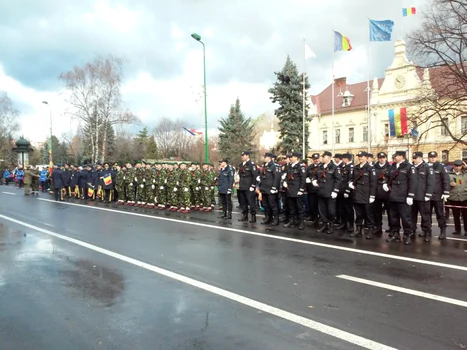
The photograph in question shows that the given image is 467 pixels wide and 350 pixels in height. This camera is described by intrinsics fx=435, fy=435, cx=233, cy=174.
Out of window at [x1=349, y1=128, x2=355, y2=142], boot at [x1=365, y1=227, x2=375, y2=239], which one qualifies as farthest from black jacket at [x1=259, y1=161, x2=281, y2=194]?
window at [x1=349, y1=128, x2=355, y2=142]

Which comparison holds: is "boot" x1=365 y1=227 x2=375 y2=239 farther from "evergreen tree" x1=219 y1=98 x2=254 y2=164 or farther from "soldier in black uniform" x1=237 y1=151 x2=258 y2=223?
"evergreen tree" x1=219 y1=98 x2=254 y2=164

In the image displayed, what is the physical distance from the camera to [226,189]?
13.8 m

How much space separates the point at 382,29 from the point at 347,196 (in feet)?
79.4

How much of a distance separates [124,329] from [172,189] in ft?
39.9

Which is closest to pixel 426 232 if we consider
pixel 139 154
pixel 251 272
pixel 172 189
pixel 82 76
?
pixel 251 272

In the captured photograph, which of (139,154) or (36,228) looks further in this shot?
(139,154)

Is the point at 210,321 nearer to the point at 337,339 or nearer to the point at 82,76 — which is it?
the point at 337,339

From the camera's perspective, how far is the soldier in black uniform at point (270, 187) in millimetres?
12312

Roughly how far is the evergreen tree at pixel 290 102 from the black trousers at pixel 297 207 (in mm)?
31105

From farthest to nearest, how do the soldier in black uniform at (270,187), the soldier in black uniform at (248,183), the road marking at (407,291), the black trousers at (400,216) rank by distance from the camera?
the soldier in black uniform at (248,183)
the soldier in black uniform at (270,187)
the black trousers at (400,216)
the road marking at (407,291)

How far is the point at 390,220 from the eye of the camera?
393 inches

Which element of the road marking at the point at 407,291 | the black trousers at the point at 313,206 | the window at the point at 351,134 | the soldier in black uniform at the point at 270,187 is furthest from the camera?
the window at the point at 351,134

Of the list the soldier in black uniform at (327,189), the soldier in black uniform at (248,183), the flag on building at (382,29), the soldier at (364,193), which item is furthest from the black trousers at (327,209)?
the flag on building at (382,29)

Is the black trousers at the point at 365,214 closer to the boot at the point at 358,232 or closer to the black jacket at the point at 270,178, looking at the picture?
the boot at the point at 358,232
